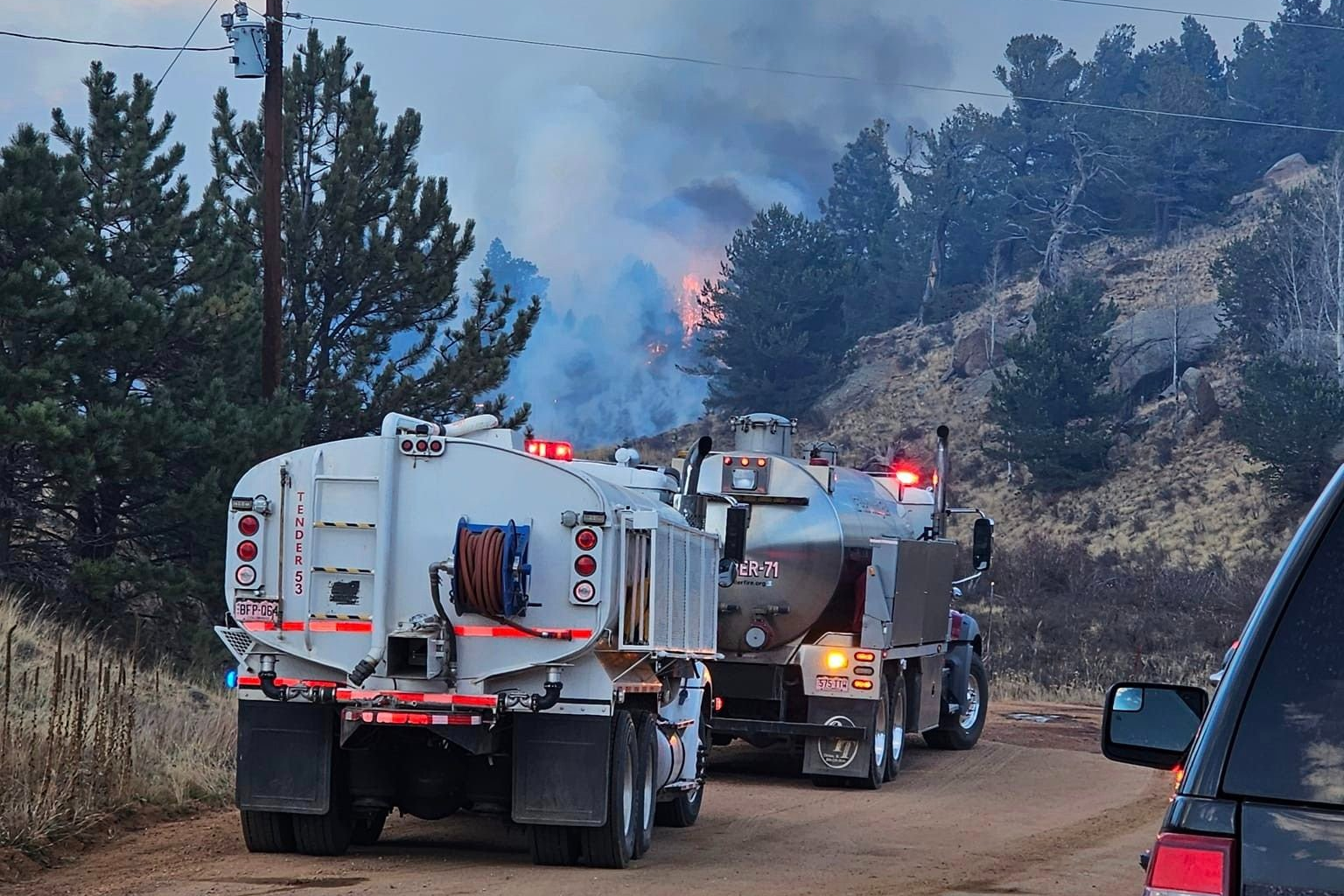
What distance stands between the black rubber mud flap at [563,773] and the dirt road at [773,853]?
39 cm

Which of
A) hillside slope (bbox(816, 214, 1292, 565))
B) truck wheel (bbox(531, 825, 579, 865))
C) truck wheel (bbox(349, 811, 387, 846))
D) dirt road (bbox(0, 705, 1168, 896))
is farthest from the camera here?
hillside slope (bbox(816, 214, 1292, 565))

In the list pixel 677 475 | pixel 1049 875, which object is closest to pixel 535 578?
pixel 1049 875

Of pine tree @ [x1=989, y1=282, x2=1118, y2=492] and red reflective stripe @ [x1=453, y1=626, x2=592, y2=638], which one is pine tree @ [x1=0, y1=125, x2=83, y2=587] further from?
pine tree @ [x1=989, y1=282, x2=1118, y2=492]

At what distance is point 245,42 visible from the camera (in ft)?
73.6

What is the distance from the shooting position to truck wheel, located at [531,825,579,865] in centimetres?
1144

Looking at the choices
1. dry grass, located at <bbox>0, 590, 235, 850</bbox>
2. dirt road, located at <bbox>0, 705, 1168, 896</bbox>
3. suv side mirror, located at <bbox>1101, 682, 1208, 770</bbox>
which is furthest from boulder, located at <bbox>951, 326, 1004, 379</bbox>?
suv side mirror, located at <bbox>1101, 682, 1208, 770</bbox>

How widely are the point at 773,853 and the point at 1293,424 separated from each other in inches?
1676

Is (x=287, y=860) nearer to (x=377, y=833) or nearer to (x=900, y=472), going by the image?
(x=377, y=833)

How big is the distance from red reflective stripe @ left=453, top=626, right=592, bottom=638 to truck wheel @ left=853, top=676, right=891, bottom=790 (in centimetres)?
740

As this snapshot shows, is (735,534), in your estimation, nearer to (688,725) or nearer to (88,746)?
(688,725)

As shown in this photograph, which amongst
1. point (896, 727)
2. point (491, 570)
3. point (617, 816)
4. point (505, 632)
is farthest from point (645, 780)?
point (896, 727)

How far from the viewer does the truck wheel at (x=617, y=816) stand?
1127cm

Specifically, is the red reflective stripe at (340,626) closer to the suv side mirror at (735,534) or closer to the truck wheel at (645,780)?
the truck wheel at (645,780)

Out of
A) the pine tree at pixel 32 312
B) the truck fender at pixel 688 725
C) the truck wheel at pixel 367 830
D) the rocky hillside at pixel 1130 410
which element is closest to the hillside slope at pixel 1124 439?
the rocky hillside at pixel 1130 410
